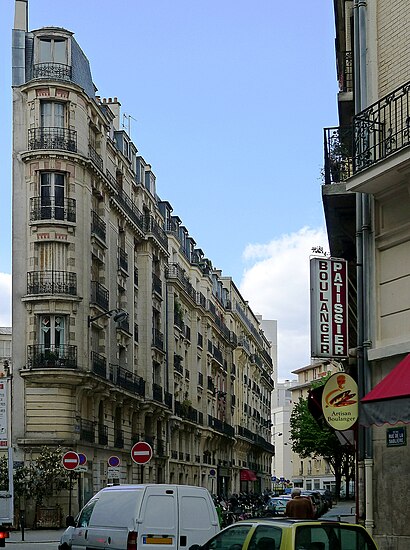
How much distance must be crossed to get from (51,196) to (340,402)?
32573 mm

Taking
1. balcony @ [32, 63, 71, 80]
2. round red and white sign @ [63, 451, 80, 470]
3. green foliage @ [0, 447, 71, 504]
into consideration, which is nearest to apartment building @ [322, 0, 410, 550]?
round red and white sign @ [63, 451, 80, 470]

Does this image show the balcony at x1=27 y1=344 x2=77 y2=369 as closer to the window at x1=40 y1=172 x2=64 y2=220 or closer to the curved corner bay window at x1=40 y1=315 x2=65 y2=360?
the curved corner bay window at x1=40 y1=315 x2=65 y2=360

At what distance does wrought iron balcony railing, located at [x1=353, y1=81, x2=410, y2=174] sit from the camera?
1534 cm

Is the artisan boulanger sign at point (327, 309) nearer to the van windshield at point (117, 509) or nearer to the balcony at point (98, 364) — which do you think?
the van windshield at point (117, 509)

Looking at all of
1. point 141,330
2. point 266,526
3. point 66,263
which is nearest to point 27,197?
point 66,263

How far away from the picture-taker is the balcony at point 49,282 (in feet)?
151

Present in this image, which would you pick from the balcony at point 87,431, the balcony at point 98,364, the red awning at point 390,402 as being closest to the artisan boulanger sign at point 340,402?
the red awning at point 390,402

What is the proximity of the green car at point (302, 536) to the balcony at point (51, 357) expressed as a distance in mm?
33832

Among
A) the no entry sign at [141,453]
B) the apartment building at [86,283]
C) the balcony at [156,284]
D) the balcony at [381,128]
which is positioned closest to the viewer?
the balcony at [381,128]

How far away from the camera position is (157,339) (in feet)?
207

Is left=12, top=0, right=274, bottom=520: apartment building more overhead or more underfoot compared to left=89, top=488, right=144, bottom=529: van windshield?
more overhead

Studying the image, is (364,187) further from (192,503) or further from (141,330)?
(141,330)

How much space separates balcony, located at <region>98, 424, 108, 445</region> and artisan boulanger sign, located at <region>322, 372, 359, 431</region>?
114 feet

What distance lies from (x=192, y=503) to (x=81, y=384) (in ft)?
92.6
